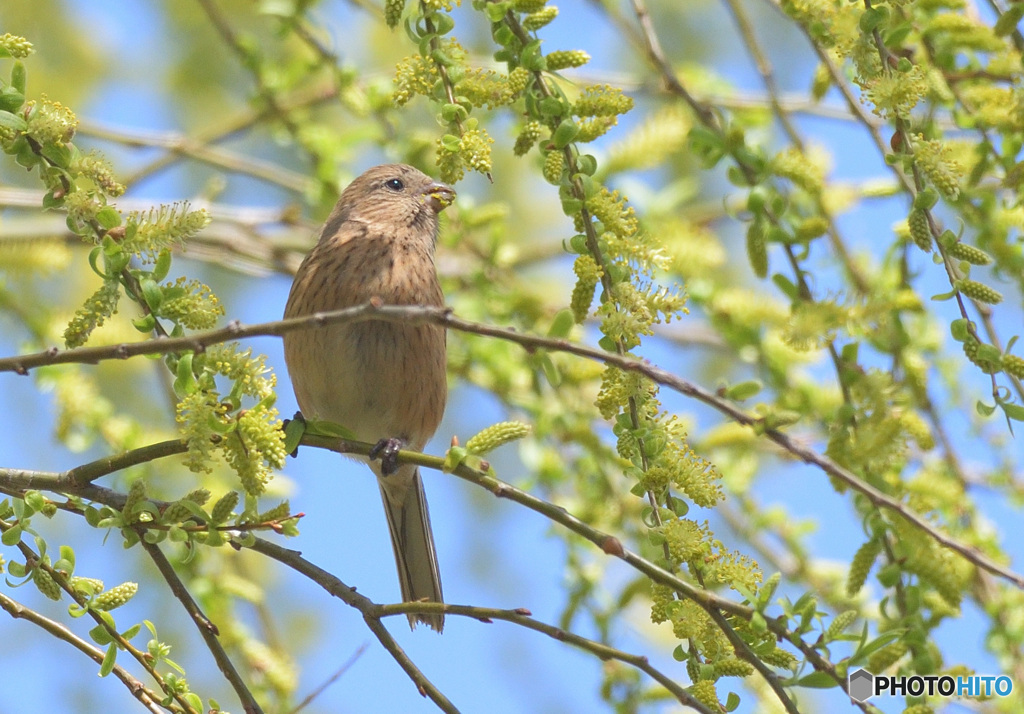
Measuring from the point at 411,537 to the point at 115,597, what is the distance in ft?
8.63

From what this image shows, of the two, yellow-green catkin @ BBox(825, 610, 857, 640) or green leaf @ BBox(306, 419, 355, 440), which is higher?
green leaf @ BBox(306, 419, 355, 440)

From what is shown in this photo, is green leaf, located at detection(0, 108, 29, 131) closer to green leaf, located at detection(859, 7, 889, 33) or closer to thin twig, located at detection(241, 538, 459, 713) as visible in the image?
thin twig, located at detection(241, 538, 459, 713)

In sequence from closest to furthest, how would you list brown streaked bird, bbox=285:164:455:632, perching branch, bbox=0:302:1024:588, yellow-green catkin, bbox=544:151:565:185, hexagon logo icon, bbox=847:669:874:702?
perching branch, bbox=0:302:1024:588 → hexagon logo icon, bbox=847:669:874:702 → yellow-green catkin, bbox=544:151:565:185 → brown streaked bird, bbox=285:164:455:632

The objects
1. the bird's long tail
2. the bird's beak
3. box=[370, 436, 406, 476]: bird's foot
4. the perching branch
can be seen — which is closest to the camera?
the perching branch

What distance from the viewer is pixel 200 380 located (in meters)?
2.61

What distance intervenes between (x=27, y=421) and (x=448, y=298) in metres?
2.84

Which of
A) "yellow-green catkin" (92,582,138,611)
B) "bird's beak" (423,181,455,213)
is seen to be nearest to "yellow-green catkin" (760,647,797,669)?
"yellow-green catkin" (92,582,138,611)

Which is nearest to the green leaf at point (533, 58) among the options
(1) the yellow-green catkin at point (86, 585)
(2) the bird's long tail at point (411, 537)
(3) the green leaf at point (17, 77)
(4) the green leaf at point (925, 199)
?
(4) the green leaf at point (925, 199)

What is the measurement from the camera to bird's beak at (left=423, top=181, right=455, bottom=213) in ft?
17.6

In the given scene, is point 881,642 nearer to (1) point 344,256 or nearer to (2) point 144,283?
(2) point 144,283

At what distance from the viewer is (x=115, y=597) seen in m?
2.75

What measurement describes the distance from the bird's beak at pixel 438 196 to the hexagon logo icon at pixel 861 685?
2.95m

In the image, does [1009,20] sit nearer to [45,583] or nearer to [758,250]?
[758,250]

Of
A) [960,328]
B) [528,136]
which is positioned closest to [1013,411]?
[960,328]
